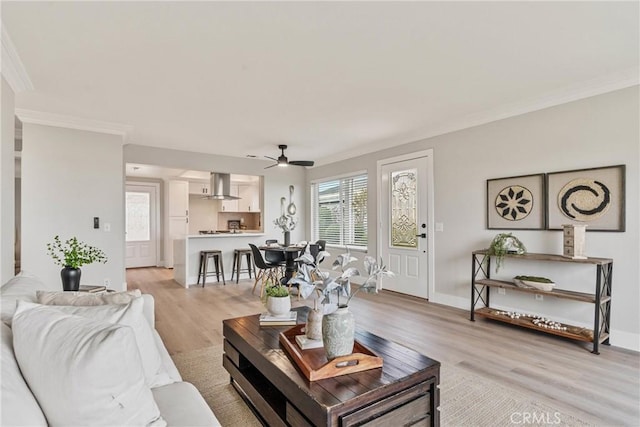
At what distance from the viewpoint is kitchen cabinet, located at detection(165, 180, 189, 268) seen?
830 centimetres

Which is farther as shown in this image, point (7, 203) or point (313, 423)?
point (7, 203)

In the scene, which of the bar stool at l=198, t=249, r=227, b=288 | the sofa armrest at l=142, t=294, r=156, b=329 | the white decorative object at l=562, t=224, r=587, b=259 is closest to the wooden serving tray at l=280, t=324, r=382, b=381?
the sofa armrest at l=142, t=294, r=156, b=329

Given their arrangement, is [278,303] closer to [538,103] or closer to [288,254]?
[288,254]

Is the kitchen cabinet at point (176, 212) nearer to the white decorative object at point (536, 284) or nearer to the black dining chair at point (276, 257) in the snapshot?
the black dining chair at point (276, 257)

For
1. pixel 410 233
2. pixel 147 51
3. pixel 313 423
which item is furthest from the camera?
pixel 410 233

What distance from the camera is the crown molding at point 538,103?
298 cm

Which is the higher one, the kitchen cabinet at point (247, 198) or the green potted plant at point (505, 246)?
the kitchen cabinet at point (247, 198)

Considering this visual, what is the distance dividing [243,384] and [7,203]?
2693 mm

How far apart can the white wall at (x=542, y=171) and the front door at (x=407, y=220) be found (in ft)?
0.54

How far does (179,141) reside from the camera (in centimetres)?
535

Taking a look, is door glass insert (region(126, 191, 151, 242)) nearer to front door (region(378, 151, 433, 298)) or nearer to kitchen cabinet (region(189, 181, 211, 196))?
kitchen cabinet (region(189, 181, 211, 196))

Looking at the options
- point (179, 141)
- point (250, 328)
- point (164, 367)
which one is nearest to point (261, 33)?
point (250, 328)

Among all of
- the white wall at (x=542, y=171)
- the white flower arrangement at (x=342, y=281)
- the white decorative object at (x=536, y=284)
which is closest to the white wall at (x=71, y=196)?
the white flower arrangement at (x=342, y=281)

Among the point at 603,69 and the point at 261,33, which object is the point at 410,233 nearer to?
the point at 603,69
